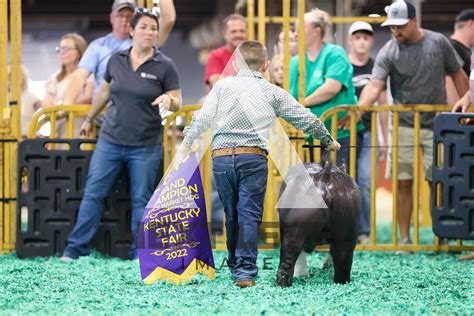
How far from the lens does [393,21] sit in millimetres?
8484

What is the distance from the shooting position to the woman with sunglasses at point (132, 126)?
25.8 ft

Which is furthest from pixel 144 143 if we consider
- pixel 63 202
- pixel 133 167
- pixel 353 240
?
pixel 353 240

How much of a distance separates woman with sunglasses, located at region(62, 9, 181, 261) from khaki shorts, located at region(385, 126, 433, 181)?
2.07m

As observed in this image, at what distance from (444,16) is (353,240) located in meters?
19.9

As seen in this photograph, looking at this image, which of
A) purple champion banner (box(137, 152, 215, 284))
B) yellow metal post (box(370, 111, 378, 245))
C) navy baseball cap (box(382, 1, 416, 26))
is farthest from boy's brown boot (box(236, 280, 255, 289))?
navy baseball cap (box(382, 1, 416, 26))

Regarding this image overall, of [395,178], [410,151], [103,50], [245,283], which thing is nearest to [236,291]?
[245,283]

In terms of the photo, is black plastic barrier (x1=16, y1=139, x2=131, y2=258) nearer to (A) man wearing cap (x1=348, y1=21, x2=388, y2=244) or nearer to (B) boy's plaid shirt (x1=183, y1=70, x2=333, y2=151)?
(B) boy's plaid shirt (x1=183, y1=70, x2=333, y2=151)

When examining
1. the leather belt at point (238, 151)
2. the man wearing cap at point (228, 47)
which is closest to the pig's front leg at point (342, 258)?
the leather belt at point (238, 151)

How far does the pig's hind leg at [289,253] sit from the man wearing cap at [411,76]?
2715mm

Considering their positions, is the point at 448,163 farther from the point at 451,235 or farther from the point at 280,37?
the point at 280,37

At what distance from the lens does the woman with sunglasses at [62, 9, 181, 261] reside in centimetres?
788

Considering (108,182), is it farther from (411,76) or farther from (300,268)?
(411,76)

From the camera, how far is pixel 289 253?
619 cm

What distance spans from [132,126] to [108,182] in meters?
0.50
